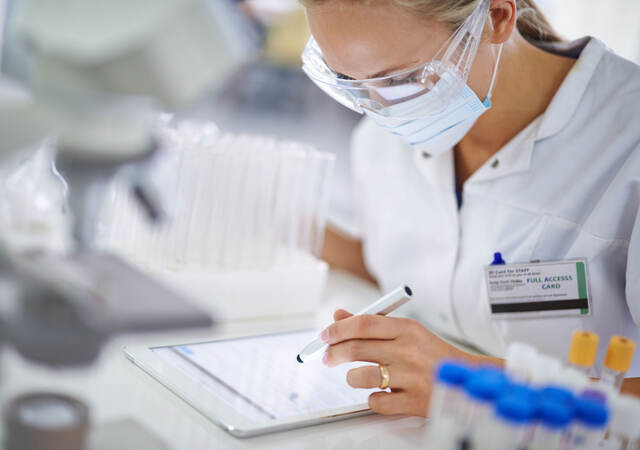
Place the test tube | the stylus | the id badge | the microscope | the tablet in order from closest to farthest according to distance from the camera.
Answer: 1. the microscope
2. the test tube
3. the tablet
4. the stylus
5. the id badge

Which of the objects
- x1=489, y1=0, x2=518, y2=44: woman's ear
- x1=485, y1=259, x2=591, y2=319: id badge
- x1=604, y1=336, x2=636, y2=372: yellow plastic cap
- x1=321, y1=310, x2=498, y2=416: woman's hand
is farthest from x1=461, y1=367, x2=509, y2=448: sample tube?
x1=489, y1=0, x2=518, y2=44: woman's ear

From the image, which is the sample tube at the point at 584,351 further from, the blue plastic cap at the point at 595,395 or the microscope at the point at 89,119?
the microscope at the point at 89,119

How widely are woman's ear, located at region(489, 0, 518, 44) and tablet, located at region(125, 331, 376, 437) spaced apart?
72cm

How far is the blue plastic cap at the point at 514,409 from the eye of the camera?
0.72m

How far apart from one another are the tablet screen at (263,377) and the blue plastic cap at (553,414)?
0.48 metres

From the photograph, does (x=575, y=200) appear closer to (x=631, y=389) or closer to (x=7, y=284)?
(x=631, y=389)

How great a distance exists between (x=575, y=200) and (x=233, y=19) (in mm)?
976

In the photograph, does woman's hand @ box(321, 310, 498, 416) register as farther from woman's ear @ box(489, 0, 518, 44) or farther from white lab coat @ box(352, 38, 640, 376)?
woman's ear @ box(489, 0, 518, 44)

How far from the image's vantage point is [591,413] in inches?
30.1

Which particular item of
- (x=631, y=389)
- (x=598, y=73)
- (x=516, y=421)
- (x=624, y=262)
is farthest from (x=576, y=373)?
(x=598, y=73)

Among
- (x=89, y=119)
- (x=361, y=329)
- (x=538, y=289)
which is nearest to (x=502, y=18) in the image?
(x=538, y=289)

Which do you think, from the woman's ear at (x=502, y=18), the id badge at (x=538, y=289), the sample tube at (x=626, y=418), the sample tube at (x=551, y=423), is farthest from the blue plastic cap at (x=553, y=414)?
the woman's ear at (x=502, y=18)

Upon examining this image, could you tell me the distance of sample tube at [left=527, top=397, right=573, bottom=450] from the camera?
0.75m

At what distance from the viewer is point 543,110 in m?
1.54
